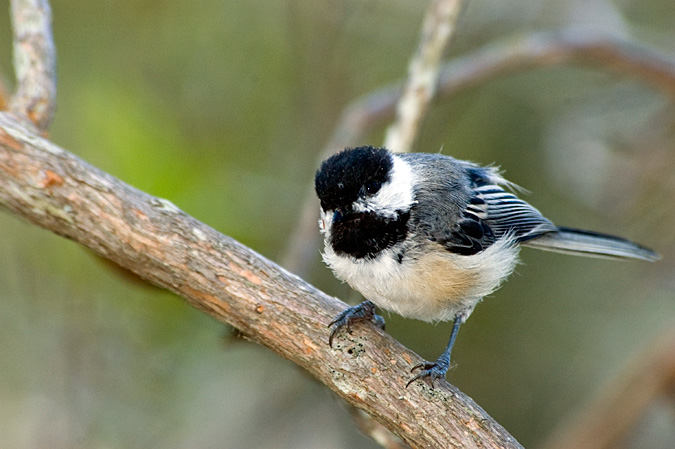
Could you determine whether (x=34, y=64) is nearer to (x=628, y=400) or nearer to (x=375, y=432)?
(x=375, y=432)

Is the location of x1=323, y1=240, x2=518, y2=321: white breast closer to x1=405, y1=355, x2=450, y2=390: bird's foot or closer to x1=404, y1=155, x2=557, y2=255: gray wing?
x1=404, y1=155, x2=557, y2=255: gray wing


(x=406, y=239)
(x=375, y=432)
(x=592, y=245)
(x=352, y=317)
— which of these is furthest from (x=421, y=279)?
(x=592, y=245)

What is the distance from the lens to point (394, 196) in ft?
8.66

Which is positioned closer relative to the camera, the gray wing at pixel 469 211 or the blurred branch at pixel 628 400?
the gray wing at pixel 469 211

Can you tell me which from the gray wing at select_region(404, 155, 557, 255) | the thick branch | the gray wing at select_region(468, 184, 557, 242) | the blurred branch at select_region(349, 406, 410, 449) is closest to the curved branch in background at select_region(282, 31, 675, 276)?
the gray wing at select_region(404, 155, 557, 255)

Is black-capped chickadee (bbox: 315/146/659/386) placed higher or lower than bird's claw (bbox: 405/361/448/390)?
higher

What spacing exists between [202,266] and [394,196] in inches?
31.5

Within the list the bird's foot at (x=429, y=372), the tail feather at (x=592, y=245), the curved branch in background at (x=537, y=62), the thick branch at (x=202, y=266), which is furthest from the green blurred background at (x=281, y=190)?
the bird's foot at (x=429, y=372)

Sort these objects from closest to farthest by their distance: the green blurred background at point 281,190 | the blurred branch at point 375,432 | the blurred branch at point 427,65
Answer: the blurred branch at point 375,432, the blurred branch at point 427,65, the green blurred background at point 281,190

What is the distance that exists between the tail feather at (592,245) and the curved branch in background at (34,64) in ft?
7.35

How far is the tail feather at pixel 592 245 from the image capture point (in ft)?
10.3

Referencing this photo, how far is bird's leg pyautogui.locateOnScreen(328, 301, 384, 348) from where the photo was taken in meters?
2.35

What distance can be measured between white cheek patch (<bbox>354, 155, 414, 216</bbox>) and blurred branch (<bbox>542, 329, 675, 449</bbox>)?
81.7 inches

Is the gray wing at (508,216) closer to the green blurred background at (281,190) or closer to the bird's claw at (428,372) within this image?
the bird's claw at (428,372)
